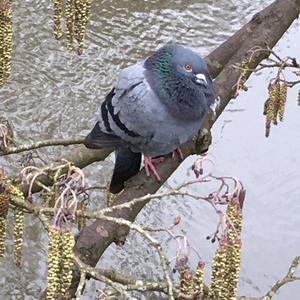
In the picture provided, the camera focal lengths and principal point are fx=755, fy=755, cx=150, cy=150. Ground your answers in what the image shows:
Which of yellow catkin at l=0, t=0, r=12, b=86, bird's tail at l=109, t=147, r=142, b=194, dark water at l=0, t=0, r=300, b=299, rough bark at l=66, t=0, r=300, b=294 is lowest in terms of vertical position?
dark water at l=0, t=0, r=300, b=299

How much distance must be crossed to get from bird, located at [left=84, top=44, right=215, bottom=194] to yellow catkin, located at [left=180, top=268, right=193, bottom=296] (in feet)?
2.28

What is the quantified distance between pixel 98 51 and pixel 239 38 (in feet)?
5.35

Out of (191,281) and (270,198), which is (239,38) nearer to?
(270,198)

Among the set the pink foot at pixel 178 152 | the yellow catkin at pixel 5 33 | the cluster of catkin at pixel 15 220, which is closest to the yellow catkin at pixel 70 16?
the yellow catkin at pixel 5 33

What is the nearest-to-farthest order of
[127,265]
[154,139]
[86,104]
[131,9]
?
[154,139] < [127,265] < [86,104] < [131,9]

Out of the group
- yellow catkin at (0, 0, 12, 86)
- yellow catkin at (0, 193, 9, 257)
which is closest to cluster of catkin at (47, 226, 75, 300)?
yellow catkin at (0, 193, 9, 257)

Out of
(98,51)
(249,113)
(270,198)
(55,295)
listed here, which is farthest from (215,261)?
(98,51)

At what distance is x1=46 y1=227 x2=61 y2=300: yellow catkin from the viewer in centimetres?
114

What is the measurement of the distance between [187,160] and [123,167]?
1.41 m

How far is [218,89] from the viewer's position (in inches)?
86.5

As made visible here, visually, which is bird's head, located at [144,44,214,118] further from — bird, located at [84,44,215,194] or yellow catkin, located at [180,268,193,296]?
yellow catkin, located at [180,268,193,296]

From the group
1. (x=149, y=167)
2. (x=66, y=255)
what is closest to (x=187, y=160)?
(x=149, y=167)

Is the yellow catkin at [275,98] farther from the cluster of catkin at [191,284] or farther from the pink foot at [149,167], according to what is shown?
the cluster of catkin at [191,284]

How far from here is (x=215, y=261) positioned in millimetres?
1205
